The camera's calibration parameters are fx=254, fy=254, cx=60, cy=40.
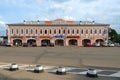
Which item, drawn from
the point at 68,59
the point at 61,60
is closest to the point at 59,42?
the point at 68,59

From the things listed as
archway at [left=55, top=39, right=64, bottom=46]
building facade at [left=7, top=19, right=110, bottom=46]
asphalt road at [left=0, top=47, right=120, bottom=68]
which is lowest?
asphalt road at [left=0, top=47, right=120, bottom=68]

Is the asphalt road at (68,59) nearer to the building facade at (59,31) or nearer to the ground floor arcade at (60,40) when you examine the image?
the building facade at (59,31)

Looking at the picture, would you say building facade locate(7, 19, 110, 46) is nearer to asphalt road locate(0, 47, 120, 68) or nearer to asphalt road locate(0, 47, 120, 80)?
asphalt road locate(0, 47, 120, 68)

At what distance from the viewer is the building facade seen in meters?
90.5

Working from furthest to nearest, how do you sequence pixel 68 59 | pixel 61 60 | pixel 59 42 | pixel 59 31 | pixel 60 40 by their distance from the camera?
pixel 59 42, pixel 60 40, pixel 59 31, pixel 68 59, pixel 61 60

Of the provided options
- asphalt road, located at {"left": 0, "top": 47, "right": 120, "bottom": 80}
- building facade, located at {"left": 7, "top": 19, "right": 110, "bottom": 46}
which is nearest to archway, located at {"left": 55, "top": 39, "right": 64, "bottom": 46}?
building facade, located at {"left": 7, "top": 19, "right": 110, "bottom": 46}

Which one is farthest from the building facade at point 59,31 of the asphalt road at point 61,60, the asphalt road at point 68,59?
the asphalt road at point 61,60

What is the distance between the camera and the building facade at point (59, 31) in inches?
3563

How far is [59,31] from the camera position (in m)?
91.1

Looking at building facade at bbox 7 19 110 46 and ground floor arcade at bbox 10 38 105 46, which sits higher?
building facade at bbox 7 19 110 46

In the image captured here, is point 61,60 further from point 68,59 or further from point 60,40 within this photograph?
point 60,40

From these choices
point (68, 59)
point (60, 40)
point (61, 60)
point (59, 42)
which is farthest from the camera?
point (59, 42)

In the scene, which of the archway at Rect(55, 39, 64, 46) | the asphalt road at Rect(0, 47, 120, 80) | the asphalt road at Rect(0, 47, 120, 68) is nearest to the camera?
the asphalt road at Rect(0, 47, 120, 80)

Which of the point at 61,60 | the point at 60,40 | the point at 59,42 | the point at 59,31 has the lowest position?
the point at 61,60
